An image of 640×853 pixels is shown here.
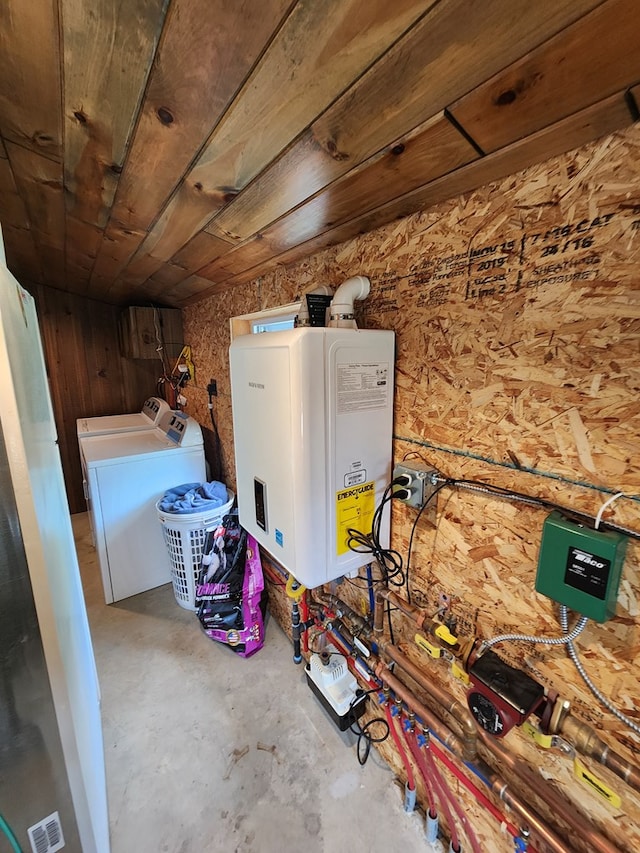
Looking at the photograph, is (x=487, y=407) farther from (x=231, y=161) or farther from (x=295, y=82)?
(x=231, y=161)

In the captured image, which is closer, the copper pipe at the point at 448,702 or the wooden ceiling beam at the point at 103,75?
the wooden ceiling beam at the point at 103,75

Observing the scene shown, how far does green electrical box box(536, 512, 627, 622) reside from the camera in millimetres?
708

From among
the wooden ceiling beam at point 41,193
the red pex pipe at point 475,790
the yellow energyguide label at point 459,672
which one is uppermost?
the wooden ceiling beam at point 41,193

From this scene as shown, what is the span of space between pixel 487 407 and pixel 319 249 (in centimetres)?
96

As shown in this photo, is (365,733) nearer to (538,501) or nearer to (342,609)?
(342,609)

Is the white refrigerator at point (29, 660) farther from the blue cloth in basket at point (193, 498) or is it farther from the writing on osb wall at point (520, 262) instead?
the blue cloth in basket at point (193, 498)

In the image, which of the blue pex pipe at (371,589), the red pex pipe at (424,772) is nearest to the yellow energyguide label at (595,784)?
the red pex pipe at (424,772)

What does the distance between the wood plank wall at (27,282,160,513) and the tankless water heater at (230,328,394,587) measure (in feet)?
10.4

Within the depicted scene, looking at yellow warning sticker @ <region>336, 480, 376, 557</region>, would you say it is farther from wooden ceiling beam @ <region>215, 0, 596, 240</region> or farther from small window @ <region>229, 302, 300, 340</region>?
wooden ceiling beam @ <region>215, 0, 596, 240</region>

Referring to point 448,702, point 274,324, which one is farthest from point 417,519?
point 274,324

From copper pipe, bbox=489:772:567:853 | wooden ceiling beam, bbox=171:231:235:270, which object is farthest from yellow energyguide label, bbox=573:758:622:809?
wooden ceiling beam, bbox=171:231:235:270

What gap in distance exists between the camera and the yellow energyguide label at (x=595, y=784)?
0.80 m

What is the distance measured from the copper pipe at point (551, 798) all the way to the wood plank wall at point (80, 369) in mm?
4114

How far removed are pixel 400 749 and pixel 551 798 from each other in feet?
2.02
